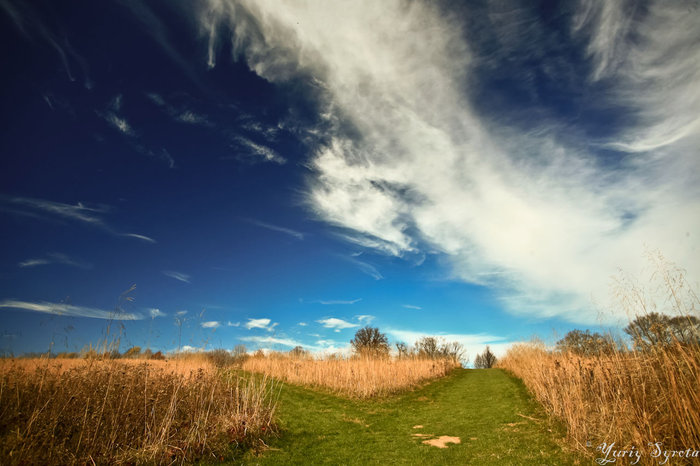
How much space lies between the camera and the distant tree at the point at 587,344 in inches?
296

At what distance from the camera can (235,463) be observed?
704cm

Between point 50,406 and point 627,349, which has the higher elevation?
point 627,349

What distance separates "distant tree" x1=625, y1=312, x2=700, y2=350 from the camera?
504 centimetres

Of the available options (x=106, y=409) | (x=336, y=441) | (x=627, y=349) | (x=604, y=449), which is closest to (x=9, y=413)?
(x=106, y=409)

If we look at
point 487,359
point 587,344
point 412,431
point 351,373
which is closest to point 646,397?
point 587,344

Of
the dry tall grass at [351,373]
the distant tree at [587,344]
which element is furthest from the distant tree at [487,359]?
the distant tree at [587,344]

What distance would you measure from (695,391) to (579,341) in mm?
6467

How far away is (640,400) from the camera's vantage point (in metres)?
5.64

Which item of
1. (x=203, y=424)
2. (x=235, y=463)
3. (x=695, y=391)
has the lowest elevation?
(x=235, y=463)

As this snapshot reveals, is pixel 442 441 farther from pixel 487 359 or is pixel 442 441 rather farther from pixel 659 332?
pixel 487 359

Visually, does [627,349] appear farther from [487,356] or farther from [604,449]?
[487,356]

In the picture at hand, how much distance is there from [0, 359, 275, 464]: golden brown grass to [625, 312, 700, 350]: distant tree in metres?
8.96

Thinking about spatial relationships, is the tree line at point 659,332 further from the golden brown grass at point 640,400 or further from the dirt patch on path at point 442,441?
the dirt patch on path at point 442,441

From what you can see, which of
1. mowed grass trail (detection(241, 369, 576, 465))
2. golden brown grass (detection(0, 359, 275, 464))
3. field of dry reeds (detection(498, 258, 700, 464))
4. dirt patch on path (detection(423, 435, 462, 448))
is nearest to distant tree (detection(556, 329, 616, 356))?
field of dry reeds (detection(498, 258, 700, 464))
